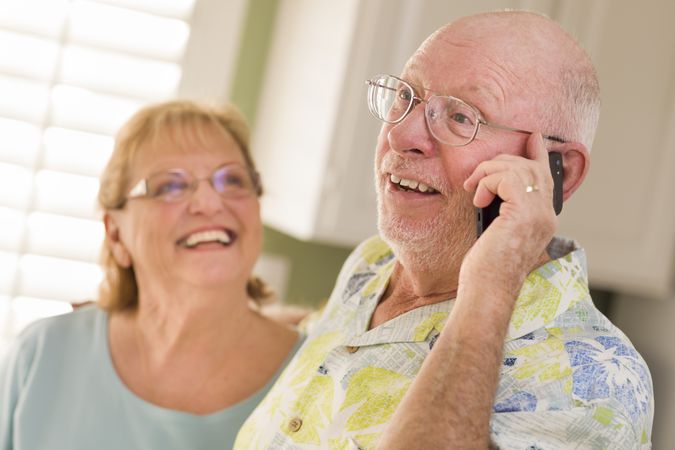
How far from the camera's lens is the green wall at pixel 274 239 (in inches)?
101

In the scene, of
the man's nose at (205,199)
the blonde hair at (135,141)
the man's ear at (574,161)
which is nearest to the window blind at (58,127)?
the blonde hair at (135,141)

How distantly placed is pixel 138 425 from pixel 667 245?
1.22 m

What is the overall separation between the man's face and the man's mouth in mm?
639

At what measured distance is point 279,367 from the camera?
1740 mm

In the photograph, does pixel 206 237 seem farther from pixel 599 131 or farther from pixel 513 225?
pixel 599 131

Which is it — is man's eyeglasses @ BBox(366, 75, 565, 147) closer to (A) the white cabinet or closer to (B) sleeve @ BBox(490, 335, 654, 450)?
(B) sleeve @ BBox(490, 335, 654, 450)

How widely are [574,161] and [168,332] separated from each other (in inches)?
37.6

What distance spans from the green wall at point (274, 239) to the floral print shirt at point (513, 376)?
1215mm

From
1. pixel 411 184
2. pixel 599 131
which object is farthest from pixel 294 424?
pixel 599 131

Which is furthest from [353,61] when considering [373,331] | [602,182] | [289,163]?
[373,331]

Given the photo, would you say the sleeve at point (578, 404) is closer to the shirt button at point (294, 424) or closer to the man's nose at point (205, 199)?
the shirt button at point (294, 424)

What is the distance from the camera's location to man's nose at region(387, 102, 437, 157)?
1085 millimetres

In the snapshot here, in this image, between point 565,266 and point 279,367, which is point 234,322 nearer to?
point 279,367

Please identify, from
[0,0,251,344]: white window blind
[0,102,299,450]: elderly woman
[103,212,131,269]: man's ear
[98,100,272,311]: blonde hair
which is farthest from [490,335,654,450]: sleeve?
[0,0,251,344]: white window blind
